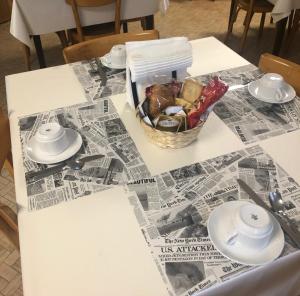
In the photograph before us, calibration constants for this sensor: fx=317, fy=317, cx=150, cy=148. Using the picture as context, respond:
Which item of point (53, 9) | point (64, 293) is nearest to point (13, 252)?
point (64, 293)

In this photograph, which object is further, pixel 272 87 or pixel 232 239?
pixel 272 87

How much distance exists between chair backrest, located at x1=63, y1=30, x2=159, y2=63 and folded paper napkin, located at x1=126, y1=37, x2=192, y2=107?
0.46m

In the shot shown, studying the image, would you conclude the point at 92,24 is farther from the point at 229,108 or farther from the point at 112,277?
the point at 112,277

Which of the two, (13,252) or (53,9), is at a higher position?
(53,9)

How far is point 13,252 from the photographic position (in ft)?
4.26

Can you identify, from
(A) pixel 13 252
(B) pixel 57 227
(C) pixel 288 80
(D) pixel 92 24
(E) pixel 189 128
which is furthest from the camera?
(D) pixel 92 24

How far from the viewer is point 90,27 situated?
1.97m

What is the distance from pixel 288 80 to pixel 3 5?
3037 mm

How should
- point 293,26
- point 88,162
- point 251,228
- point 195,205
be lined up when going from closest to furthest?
point 251,228 < point 195,205 < point 88,162 < point 293,26

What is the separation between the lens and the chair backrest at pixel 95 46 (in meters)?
1.23

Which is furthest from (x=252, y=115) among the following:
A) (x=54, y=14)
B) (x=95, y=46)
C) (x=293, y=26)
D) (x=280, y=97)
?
(x=293, y=26)

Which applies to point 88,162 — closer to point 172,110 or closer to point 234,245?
point 172,110

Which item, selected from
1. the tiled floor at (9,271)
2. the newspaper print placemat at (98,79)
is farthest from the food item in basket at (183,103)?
the tiled floor at (9,271)

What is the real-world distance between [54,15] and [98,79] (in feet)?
2.87
